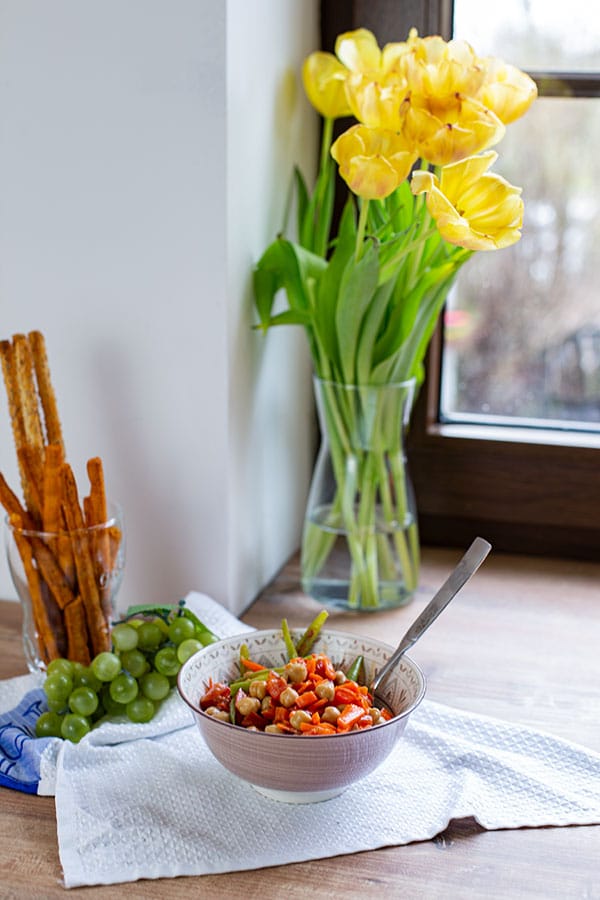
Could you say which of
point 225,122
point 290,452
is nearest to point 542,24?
point 225,122

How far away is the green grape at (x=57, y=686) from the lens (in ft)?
2.99

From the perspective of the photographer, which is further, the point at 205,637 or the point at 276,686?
the point at 205,637

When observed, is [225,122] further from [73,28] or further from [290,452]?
[290,452]

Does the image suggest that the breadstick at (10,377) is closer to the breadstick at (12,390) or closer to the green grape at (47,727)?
the breadstick at (12,390)

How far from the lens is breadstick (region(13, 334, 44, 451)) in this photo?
976 millimetres

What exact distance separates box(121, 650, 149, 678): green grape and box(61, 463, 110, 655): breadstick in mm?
60

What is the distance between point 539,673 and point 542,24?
676 mm

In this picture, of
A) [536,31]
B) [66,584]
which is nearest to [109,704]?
[66,584]

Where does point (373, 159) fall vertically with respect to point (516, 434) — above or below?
above

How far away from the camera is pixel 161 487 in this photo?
3.64ft

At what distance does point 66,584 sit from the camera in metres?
A: 0.98

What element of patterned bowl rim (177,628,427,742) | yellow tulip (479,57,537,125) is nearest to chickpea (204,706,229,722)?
patterned bowl rim (177,628,427,742)

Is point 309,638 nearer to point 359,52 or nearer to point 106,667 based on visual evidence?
point 106,667

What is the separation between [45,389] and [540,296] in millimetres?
581
